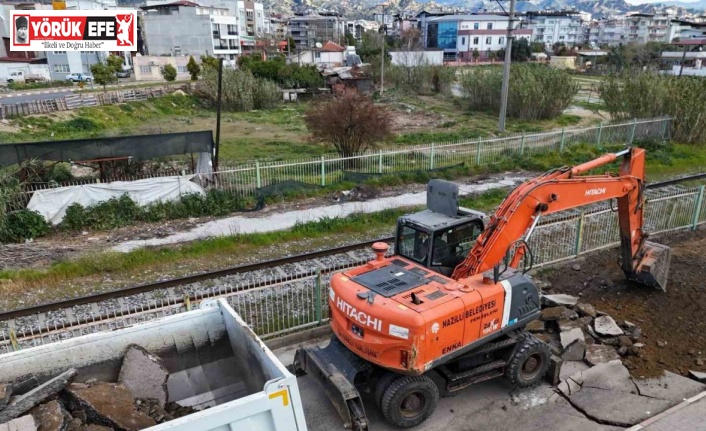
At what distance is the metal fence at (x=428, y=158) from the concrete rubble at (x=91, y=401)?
11595 mm

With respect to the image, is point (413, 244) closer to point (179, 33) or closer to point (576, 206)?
point (576, 206)

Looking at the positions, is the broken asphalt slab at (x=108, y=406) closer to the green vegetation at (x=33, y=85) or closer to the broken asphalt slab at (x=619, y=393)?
the broken asphalt slab at (x=619, y=393)

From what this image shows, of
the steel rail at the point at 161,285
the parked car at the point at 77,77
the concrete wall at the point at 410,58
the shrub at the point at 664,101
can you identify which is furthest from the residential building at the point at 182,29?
the steel rail at the point at 161,285

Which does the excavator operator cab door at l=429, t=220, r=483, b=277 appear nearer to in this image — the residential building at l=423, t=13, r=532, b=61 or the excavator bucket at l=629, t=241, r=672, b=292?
the excavator bucket at l=629, t=241, r=672, b=292

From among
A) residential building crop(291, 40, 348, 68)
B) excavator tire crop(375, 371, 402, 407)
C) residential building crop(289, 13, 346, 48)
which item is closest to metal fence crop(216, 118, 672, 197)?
excavator tire crop(375, 371, 402, 407)

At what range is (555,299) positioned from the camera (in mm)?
9320

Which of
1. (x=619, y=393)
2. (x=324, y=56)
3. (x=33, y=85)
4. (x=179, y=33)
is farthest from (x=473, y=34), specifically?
(x=619, y=393)

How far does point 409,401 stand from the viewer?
6777 mm

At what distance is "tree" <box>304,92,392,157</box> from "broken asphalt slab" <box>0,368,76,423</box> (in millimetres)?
16805

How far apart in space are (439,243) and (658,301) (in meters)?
5.22

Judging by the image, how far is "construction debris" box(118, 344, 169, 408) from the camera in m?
5.30

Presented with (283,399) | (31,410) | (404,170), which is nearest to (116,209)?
(404,170)

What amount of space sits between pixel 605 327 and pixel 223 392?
6.18 meters

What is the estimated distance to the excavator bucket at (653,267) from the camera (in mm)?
9695
